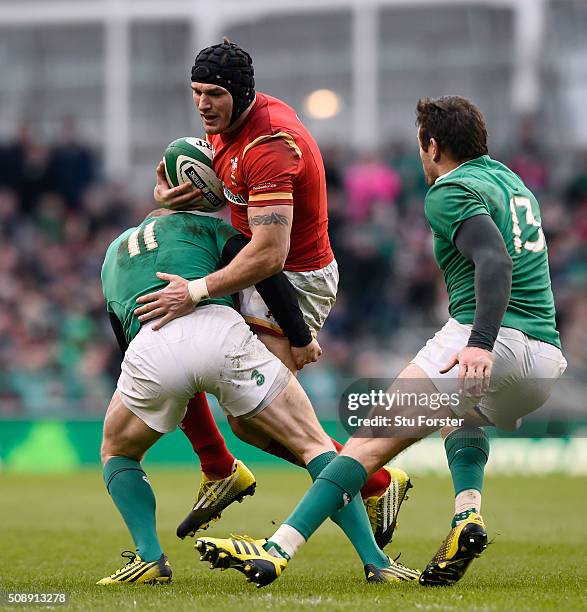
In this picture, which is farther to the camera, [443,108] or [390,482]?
[390,482]

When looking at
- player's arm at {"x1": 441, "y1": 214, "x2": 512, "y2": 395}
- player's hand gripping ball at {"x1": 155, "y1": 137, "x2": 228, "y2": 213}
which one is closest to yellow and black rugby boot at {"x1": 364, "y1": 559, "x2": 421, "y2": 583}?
player's arm at {"x1": 441, "y1": 214, "x2": 512, "y2": 395}

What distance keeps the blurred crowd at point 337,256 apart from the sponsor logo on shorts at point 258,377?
29.2ft

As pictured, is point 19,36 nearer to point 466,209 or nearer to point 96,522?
point 96,522

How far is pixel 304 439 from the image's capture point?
5910mm

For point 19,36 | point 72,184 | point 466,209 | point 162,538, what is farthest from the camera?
point 19,36

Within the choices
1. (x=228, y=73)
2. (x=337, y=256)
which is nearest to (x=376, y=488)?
(x=228, y=73)

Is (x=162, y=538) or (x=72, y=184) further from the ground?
(x=72, y=184)

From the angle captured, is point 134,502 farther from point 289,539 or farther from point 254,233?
point 254,233

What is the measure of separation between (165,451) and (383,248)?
12.9 feet

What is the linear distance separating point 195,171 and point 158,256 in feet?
1.63

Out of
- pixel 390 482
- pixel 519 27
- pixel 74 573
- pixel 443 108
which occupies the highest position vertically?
pixel 519 27

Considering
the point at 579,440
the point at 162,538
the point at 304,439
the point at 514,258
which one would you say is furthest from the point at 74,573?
the point at 579,440

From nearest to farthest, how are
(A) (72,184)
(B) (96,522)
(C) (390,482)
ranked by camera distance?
(C) (390,482)
(B) (96,522)
(A) (72,184)

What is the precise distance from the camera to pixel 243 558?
17.6 ft
